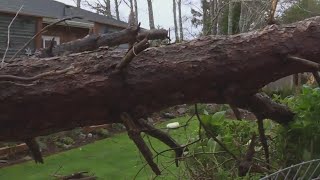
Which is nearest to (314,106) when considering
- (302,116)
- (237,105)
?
(302,116)

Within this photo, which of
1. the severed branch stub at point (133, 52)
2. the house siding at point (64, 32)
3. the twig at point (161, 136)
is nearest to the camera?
the severed branch stub at point (133, 52)

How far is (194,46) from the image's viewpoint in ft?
6.24

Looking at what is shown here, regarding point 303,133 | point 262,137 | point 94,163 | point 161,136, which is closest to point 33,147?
point 161,136

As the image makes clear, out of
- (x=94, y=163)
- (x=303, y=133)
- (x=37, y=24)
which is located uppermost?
(x=37, y=24)

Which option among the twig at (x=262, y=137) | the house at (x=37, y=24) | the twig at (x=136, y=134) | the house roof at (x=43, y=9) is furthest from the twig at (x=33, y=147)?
the house roof at (x=43, y=9)

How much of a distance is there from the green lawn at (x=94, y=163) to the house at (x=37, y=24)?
2.96 metres

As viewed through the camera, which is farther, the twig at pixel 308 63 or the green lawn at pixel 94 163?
the green lawn at pixel 94 163

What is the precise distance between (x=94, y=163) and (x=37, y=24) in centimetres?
554

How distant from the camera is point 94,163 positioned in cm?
747

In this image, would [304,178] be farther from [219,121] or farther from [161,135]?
[219,121]

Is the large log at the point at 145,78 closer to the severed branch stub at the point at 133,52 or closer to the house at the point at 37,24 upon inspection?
the severed branch stub at the point at 133,52

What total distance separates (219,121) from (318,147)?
0.86 m

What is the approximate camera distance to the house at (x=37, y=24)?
1112 centimetres

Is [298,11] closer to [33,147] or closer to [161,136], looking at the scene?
[161,136]
